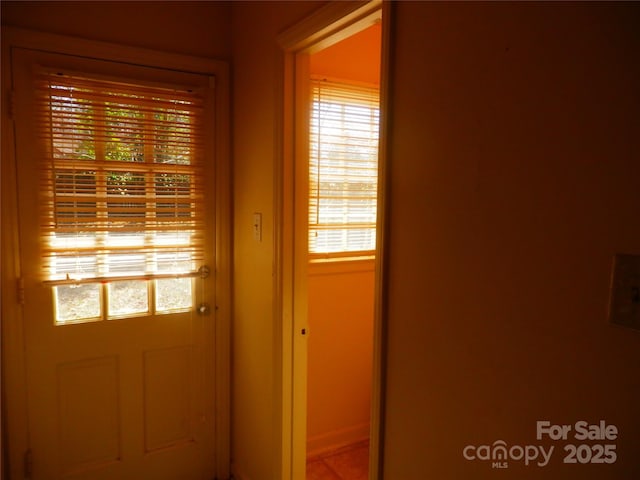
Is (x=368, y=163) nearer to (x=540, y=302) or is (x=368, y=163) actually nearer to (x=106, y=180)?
(x=106, y=180)

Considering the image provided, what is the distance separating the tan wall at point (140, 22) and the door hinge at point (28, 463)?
182 cm

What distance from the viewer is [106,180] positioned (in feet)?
6.52

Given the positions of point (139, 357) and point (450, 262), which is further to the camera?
point (139, 357)

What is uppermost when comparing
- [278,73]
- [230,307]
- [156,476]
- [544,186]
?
[278,73]

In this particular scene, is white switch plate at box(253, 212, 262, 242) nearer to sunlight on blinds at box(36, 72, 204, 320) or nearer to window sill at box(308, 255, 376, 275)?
sunlight on blinds at box(36, 72, 204, 320)

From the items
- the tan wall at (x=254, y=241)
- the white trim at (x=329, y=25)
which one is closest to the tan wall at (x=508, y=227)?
the white trim at (x=329, y=25)

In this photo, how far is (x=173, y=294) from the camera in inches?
87.0

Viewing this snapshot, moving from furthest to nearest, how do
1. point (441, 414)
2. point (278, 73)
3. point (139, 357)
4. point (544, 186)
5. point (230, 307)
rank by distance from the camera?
1. point (230, 307)
2. point (139, 357)
3. point (278, 73)
4. point (441, 414)
5. point (544, 186)

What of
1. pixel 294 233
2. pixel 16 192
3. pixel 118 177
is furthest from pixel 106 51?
pixel 294 233

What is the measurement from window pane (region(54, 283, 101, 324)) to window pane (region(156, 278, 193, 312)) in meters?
0.27

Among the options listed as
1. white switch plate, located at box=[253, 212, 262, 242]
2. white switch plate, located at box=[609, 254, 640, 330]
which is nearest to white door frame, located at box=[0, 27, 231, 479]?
white switch plate, located at box=[253, 212, 262, 242]

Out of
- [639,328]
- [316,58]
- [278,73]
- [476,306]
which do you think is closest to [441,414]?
[476,306]

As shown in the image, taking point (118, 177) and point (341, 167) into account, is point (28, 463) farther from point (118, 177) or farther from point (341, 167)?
point (341, 167)

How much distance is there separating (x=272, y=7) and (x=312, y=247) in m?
1.21
